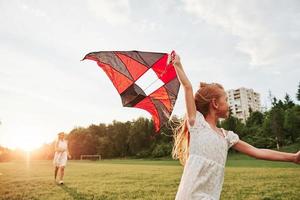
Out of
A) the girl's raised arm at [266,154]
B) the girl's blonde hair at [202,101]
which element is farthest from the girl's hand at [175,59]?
the girl's raised arm at [266,154]

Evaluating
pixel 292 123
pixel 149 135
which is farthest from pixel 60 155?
pixel 149 135

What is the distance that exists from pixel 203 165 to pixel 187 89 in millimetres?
757

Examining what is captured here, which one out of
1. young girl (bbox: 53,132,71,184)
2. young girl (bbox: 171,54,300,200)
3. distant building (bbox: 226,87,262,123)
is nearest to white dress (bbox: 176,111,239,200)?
young girl (bbox: 171,54,300,200)

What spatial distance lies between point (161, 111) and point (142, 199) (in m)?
3.30

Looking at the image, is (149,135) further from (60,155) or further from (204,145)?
(204,145)

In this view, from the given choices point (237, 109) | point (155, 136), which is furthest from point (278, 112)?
point (237, 109)

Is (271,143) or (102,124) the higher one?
(102,124)

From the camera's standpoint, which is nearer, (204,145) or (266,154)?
(204,145)

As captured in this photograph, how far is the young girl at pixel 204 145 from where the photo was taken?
2.96m

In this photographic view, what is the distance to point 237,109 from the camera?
16100 centimetres

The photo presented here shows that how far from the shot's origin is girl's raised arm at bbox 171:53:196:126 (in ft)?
9.98

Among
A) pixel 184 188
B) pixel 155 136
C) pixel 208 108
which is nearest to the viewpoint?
pixel 184 188

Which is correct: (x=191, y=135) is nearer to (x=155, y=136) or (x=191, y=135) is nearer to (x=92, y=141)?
(x=155, y=136)

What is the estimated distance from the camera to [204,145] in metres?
3.10
